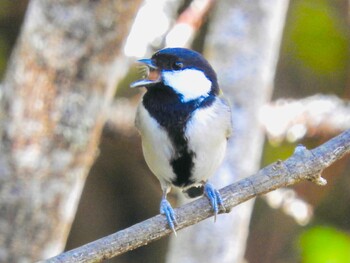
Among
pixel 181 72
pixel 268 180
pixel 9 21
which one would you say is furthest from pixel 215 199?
pixel 9 21

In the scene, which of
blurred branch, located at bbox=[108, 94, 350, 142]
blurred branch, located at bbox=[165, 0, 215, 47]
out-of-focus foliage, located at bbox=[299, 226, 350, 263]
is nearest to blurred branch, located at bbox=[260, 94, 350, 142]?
blurred branch, located at bbox=[108, 94, 350, 142]

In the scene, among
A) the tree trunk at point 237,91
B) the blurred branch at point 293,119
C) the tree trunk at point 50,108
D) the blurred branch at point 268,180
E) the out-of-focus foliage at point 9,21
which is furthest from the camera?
the out-of-focus foliage at point 9,21

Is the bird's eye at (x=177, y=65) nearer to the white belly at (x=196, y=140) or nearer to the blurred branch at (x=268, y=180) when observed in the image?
the white belly at (x=196, y=140)

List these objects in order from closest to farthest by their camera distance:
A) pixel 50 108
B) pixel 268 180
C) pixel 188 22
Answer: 1. pixel 268 180
2. pixel 50 108
3. pixel 188 22

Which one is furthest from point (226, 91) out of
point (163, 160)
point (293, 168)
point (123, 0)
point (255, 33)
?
point (293, 168)

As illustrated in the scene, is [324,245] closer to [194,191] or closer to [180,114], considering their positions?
[194,191]

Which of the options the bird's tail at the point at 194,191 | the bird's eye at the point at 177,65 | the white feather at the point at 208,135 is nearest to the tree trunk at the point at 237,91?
the bird's tail at the point at 194,191
